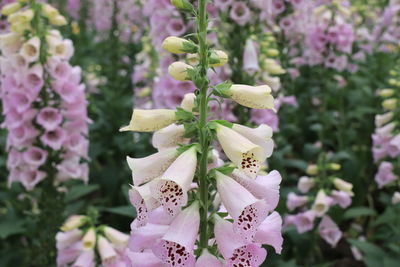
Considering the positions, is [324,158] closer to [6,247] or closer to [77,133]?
[77,133]

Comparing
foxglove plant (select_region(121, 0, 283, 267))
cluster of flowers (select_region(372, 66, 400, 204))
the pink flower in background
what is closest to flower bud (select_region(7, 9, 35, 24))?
foxglove plant (select_region(121, 0, 283, 267))

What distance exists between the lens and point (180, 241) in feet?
4.74

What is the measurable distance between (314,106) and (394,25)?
1.39 m

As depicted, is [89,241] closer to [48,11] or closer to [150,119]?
[150,119]

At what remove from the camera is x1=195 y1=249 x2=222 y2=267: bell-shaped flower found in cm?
150

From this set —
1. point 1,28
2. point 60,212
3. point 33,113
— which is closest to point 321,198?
point 60,212

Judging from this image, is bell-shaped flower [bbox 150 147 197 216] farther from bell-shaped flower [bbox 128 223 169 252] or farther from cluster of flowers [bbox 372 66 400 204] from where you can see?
cluster of flowers [bbox 372 66 400 204]

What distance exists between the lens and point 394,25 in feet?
20.9

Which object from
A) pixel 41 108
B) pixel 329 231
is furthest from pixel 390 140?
pixel 41 108

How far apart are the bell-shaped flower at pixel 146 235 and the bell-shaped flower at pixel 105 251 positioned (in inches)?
48.2

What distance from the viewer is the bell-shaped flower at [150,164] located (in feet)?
5.12

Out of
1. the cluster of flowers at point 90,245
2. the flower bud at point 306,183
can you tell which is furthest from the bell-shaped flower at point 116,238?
the flower bud at point 306,183

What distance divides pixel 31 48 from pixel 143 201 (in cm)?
218

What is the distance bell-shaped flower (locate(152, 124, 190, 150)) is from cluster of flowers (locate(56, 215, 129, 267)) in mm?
1346
